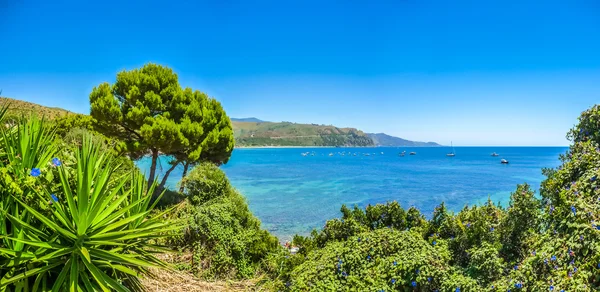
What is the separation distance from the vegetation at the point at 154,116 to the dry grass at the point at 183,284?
27.1 ft

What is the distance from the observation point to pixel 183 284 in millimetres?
6152

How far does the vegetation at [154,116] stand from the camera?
533 inches

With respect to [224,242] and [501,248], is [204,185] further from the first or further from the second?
[501,248]

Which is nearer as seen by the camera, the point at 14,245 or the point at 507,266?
the point at 14,245

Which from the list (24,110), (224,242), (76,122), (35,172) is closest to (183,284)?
(224,242)

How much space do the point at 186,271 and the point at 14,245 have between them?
4.30 m

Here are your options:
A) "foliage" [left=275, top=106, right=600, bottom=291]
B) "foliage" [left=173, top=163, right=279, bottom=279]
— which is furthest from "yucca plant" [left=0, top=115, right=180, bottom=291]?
"foliage" [left=173, top=163, right=279, bottom=279]

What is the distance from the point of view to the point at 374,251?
519 cm

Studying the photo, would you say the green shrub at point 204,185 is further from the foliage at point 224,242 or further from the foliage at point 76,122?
the foliage at point 76,122

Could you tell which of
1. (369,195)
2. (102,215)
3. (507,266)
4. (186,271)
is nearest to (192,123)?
(186,271)

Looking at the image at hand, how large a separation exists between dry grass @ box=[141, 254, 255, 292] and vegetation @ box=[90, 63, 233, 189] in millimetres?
8259

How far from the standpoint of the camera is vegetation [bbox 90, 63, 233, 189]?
13.5 meters

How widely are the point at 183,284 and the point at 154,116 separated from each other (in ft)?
33.7

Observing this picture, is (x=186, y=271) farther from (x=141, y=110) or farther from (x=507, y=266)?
(x=141, y=110)
